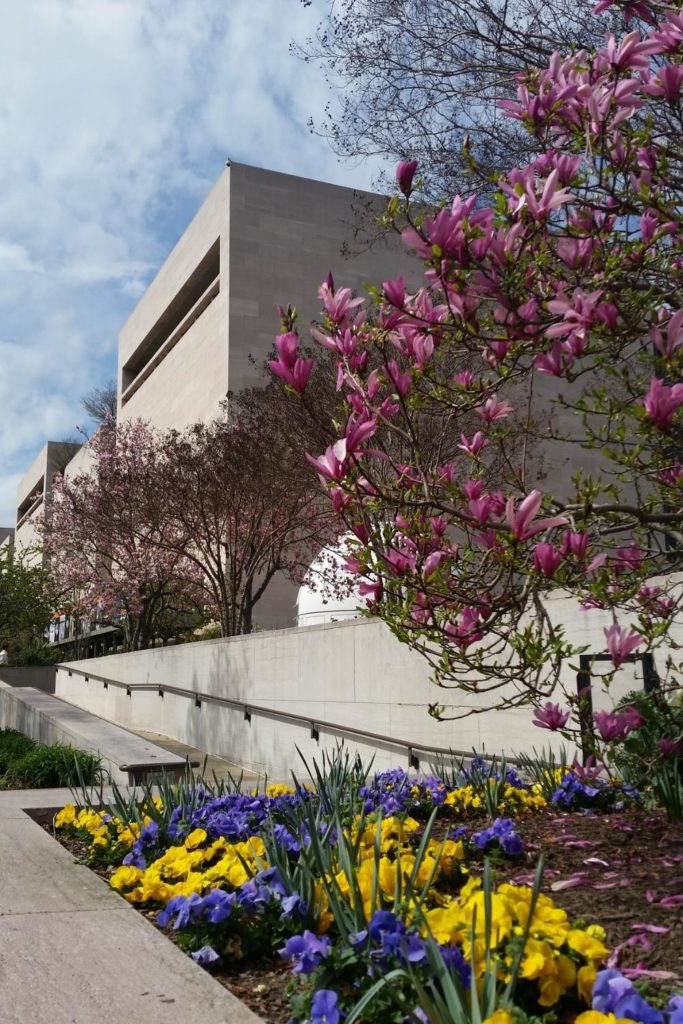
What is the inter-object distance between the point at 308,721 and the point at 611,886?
705cm

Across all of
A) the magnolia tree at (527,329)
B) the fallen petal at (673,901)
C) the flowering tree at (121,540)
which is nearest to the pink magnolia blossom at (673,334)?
the magnolia tree at (527,329)

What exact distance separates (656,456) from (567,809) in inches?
77.0

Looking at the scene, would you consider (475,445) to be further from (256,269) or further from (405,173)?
(256,269)

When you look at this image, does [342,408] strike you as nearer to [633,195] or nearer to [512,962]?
[633,195]

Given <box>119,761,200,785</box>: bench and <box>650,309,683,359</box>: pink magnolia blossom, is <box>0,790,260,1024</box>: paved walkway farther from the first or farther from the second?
<box>119,761,200,785</box>: bench

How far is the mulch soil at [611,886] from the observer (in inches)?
108

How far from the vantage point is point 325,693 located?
1095cm

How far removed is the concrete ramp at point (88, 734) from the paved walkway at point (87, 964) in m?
1.65

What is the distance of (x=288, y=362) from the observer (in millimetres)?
2984

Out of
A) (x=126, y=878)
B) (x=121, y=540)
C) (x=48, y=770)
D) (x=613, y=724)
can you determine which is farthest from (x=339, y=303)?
(x=121, y=540)

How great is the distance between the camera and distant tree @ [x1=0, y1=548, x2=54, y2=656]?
28422mm

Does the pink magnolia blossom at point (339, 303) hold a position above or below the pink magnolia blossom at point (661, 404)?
above

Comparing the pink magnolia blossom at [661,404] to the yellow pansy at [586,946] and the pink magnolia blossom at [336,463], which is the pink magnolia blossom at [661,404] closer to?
the pink magnolia blossom at [336,463]

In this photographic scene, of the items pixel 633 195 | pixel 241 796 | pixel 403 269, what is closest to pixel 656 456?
pixel 633 195
